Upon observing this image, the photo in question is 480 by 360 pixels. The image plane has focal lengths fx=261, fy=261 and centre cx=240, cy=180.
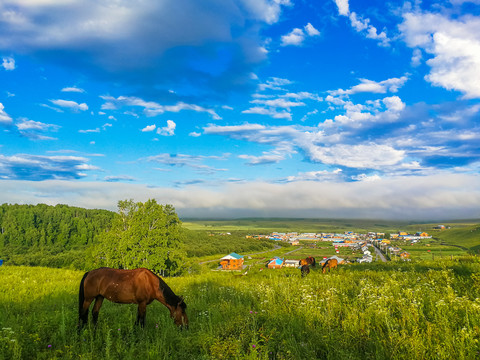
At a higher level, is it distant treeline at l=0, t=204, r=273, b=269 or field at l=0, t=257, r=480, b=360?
field at l=0, t=257, r=480, b=360

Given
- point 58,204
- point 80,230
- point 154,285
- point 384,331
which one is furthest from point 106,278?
point 58,204

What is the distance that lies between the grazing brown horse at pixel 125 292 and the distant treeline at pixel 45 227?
135 m

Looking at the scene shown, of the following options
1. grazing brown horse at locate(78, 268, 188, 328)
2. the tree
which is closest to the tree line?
the tree

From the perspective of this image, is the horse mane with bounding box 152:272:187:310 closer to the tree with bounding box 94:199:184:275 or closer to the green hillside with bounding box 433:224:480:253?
the tree with bounding box 94:199:184:275

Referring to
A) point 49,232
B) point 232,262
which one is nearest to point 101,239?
point 232,262

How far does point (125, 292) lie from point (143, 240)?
2838 cm

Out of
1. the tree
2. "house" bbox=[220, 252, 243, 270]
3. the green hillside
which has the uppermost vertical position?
the tree

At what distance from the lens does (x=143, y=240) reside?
33.1 m

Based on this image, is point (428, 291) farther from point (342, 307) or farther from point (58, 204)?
point (58, 204)

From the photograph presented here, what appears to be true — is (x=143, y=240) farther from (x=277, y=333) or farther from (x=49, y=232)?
(x=49, y=232)

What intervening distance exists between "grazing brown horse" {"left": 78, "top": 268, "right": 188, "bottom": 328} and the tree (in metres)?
27.3

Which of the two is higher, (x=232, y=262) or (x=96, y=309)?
(x=96, y=309)

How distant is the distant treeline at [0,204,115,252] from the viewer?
128250 mm

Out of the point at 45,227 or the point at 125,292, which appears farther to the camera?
the point at 45,227
